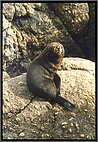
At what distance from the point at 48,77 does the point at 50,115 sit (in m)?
0.83

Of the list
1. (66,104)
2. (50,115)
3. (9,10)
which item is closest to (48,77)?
(66,104)

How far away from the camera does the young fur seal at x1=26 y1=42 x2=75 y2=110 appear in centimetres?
399

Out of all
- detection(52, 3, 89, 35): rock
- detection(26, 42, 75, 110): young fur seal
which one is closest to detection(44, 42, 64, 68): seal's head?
detection(26, 42, 75, 110): young fur seal

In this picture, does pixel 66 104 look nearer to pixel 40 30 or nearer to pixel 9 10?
pixel 40 30

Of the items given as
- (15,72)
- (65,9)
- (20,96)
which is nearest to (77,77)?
(20,96)

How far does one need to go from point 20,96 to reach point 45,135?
92 cm

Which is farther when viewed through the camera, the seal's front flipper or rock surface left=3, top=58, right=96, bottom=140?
the seal's front flipper

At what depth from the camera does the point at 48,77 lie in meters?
4.30

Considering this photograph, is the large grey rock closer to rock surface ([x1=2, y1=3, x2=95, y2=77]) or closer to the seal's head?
rock surface ([x1=2, y1=3, x2=95, y2=77])

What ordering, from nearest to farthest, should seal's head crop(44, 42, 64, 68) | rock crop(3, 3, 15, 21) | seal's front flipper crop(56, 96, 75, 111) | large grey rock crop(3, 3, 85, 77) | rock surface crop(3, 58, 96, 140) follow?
rock surface crop(3, 58, 96, 140)
seal's front flipper crop(56, 96, 75, 111)
seal's head crop(44, 42, 64, 68)
rock crop(3, 3, 15, 21)
large grey rock crop(3, 3, 85, 77)

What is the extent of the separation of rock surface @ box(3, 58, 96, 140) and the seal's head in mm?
478

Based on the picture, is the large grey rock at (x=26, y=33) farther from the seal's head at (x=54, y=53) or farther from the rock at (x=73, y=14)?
the seal's head at (x=54, y=53)

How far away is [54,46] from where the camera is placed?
4383mm

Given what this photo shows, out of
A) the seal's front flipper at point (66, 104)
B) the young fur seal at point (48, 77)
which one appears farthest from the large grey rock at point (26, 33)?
the seal's front flipper at point (66, 104)
